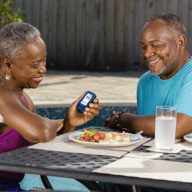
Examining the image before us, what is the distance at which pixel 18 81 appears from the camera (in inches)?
74.9

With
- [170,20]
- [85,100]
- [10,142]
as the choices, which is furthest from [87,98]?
[170,20]

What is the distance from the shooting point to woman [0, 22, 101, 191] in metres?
1.73

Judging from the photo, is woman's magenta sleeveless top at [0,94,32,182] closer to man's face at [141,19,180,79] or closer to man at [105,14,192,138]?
man at [105,14,192,138]

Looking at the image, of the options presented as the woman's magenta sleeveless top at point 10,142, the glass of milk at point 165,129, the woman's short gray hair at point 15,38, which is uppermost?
the woman's short gray hair at point 15,38

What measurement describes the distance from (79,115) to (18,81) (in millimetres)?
312

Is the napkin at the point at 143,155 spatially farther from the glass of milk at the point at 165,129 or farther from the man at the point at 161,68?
the man at the point at 161,68

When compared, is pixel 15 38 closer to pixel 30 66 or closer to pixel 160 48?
pixel 30 66

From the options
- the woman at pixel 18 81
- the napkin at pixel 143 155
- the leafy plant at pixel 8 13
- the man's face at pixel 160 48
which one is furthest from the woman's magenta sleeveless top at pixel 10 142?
the leafy plant at pixel 8 13

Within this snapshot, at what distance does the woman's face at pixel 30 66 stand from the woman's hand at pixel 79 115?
21cm

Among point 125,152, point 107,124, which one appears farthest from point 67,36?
point 125,152

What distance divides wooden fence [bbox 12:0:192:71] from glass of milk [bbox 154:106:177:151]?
935 cm

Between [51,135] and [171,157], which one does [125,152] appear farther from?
[51,135]

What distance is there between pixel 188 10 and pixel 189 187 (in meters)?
9.81

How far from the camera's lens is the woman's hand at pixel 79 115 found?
193 centimetres
